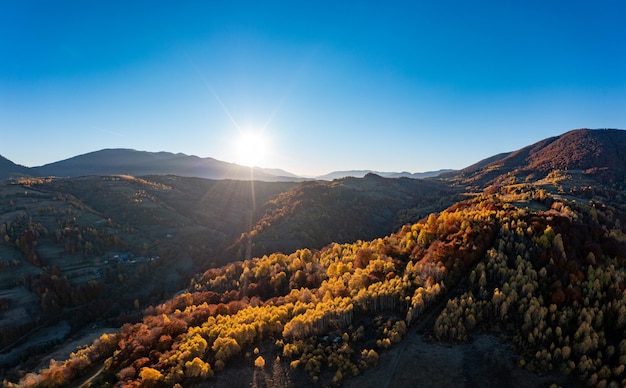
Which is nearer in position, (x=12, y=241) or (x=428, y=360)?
(x=428, y=360)

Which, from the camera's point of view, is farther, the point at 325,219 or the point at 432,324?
the point at 325,219

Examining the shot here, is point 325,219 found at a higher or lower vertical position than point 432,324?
lower

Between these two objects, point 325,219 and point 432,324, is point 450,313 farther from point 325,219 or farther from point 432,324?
point 325,219

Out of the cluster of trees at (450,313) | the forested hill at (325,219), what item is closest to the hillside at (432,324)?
the cluster of trees at (450,313)

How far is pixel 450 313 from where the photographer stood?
125 ft

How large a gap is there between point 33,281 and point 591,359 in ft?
394

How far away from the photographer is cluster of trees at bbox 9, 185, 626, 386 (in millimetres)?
33562

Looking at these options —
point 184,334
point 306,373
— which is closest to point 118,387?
point 184,334

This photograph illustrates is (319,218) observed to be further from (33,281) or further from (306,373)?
(306,373)

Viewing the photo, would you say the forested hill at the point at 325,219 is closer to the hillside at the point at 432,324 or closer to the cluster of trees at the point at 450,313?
the hillside at the point at 432,324

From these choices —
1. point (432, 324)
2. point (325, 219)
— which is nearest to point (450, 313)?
point (432, 324)

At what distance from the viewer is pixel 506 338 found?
34.8 meters

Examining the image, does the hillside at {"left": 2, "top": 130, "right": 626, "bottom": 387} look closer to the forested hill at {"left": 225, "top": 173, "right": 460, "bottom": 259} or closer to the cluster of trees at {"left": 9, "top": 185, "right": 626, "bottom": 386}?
the cluster of trees at {"left": 9, "top": 185, "right": 626, "bottom": 386}

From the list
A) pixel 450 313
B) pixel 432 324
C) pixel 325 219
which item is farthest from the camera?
pixel 325 219
